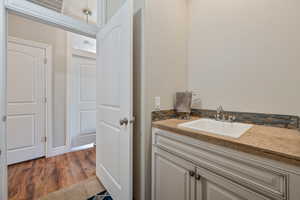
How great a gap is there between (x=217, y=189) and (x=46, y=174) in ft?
7.16

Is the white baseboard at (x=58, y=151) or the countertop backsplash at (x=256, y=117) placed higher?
the countertop backsplash at (x=256, y=117)

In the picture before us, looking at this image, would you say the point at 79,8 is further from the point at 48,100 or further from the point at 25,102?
the point at 25,102

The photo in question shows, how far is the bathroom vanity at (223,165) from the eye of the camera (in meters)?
0.53


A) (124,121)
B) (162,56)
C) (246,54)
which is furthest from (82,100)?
(246,54)

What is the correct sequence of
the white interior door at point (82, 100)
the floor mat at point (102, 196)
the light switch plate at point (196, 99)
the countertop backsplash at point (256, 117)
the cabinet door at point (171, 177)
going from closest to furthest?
the cabinet door at point (171, 177)
the countertop backsplash at point (256, 117)
the floor mat at point (102, 196)
the light switch plate at point (196, 99)
the white interior door at point (82, 100)

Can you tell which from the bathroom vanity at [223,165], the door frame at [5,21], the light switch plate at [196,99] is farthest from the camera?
the light switch plate at [196,99]

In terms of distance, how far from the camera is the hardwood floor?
4.74 ft

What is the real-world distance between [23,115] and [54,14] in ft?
5.73

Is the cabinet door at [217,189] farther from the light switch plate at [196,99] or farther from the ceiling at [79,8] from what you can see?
the ceiling at [79,8]

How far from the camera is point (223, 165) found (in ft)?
2.26

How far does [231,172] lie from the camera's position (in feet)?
2.16

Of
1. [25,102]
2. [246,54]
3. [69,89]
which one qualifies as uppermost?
[246,54]

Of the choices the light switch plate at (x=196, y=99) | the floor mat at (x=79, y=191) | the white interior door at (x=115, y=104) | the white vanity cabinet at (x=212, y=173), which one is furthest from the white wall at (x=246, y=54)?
the floor mat at (x=79, y=191)

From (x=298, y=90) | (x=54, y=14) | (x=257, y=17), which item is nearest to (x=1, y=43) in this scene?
(x=54, y=14)
